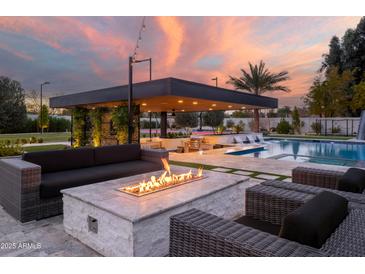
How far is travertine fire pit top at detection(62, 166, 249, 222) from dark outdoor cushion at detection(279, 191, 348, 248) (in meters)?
1.43

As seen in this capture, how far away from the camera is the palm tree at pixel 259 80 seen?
70.6 feet

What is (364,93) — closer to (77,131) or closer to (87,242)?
(77,131)

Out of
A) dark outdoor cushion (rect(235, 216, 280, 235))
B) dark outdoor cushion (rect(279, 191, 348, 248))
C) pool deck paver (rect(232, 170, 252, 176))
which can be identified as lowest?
pool deck paver (rect(232, 170, 252, 176))

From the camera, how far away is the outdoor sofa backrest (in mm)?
4535

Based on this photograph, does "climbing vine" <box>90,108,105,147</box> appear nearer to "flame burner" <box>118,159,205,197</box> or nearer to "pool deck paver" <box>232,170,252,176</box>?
"pool deck paver" <box>232,170,252,176</box>

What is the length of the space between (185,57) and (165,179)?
9.13 m

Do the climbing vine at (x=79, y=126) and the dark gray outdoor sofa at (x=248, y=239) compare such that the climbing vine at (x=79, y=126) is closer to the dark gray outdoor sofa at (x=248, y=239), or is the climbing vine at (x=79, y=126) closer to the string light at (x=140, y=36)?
the string light at (x=140, y=36)

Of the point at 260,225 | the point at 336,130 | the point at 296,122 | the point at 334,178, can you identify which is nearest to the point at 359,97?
the point at 336,130

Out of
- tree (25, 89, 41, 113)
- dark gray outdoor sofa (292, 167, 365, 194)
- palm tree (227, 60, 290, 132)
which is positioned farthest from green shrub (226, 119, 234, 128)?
tree (25, 89, 41, 113)

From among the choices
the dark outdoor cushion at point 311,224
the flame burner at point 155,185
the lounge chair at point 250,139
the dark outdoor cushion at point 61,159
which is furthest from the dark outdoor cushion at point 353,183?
the lounge chair at point 250,139

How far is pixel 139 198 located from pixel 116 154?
2.84 m

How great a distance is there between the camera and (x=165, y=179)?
392 centimetres
